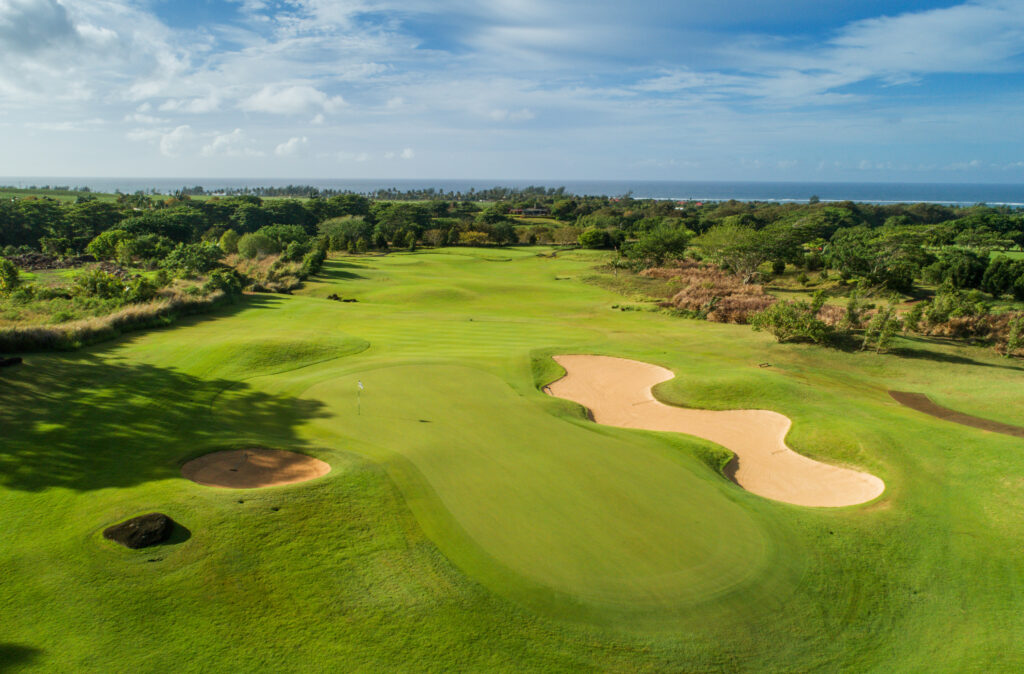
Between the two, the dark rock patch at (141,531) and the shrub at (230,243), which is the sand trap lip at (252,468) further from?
the shrub at (230,243)

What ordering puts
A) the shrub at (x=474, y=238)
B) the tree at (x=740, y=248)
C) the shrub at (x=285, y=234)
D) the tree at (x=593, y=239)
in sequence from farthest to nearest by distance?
the shrub at (x=474, y=238) → the tree at (x=593, y=239) → the shrub at (x=285, y=234) → the tree at (x=740, y=248)

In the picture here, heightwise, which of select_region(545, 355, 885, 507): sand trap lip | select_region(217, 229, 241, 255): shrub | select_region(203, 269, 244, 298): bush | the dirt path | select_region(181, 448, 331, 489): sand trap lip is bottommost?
select_region(545, 355, 885, 507): sand trap lip

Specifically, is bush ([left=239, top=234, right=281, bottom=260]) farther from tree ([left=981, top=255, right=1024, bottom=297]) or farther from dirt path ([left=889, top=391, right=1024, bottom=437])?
tree ([left=981, top=255, right=1024, bottom=297])

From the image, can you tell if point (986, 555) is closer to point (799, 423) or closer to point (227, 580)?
point (799, 423)

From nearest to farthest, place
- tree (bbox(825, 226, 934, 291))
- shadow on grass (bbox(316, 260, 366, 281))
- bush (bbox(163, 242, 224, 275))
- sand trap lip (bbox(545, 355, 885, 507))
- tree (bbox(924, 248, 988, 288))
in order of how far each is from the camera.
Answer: sand trap lip (bbox(545, 355, 885, 507)), tree (bbox(825, 226, 934, 291)), tree (bbox(924, 248, 988, 288)), bush (bbox(163, 242, 224, 275)), shadow on grass (bbox(316, 260, 366, 281))

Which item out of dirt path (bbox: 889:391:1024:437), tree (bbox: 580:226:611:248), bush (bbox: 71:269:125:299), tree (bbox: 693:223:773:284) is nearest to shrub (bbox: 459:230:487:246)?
tree (bbox: 580:226:611:248)

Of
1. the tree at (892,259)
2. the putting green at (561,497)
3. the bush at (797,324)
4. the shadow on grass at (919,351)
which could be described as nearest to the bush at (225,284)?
the putting green at (561,497)
